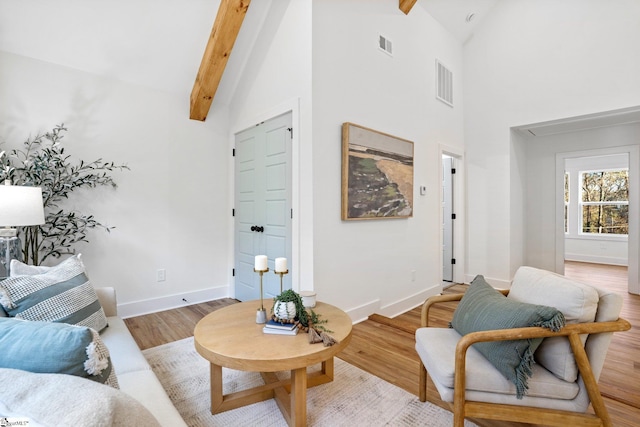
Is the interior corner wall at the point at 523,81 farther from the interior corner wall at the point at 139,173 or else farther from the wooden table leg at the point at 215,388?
the wooden table leg at the point at 215,388

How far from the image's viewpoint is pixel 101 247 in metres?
3.03

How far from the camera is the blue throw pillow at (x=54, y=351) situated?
0.80m

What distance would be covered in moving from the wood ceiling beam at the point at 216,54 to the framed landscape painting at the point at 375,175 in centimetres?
139

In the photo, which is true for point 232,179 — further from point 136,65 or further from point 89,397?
point 89,397

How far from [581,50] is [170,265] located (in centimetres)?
551

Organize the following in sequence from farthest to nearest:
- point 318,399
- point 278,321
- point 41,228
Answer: point 41,228 → point 318,399 → point 278,321

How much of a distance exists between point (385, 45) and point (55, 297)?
344 cm

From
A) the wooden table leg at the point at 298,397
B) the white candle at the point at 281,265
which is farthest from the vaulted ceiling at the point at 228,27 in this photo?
the wooden table leg at the point at 298,397

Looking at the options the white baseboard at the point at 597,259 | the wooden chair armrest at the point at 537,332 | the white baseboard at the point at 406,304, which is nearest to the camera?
the wooden chair armrest at the point at 537,332

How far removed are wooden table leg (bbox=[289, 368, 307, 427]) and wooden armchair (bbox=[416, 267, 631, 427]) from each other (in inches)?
24.7

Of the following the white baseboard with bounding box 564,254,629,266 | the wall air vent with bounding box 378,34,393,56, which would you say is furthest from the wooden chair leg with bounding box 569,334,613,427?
the white baseboard with bounding box 564,254,629,266

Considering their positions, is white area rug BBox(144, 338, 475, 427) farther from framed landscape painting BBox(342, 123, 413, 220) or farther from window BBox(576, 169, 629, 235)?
window BBox(576, 169, 629, 235)

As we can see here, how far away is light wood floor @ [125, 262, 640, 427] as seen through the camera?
1832 millimetres

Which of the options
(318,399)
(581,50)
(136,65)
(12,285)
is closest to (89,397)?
(12,285)
